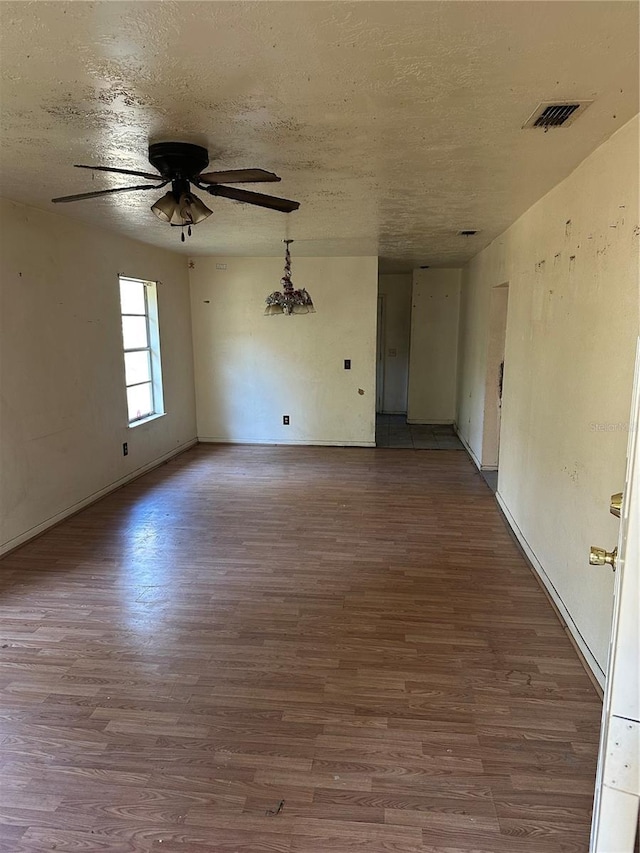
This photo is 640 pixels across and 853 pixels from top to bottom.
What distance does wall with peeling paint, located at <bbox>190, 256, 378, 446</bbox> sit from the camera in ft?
20.3

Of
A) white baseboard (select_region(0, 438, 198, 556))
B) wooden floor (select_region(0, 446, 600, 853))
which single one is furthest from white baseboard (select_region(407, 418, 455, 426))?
wooden floor (select_region(0, 446, 600, 853))

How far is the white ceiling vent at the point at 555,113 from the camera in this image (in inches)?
73.2

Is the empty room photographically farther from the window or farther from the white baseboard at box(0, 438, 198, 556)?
the window

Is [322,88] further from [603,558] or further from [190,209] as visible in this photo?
[603,558]

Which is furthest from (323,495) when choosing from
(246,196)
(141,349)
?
(246,196)

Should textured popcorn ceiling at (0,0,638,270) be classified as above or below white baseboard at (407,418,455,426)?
above

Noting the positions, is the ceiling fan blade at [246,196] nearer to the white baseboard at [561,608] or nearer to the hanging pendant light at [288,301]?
the white baseboard at [561,608]

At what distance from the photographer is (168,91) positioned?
179cm

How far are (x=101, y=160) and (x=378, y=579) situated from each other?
9.07ft

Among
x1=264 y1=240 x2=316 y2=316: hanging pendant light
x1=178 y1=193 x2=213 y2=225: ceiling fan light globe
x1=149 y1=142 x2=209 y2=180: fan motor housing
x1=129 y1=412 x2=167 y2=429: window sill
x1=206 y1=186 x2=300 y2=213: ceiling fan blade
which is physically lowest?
x1=129 y1=412 x2=167 y2=429: window sill

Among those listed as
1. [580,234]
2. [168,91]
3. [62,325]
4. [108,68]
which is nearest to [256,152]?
[168,91]

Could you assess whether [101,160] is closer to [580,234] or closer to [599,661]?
[580,234]

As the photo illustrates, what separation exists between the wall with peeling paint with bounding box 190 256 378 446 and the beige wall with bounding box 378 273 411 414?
7.59 feet

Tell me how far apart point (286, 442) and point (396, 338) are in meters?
3.04
